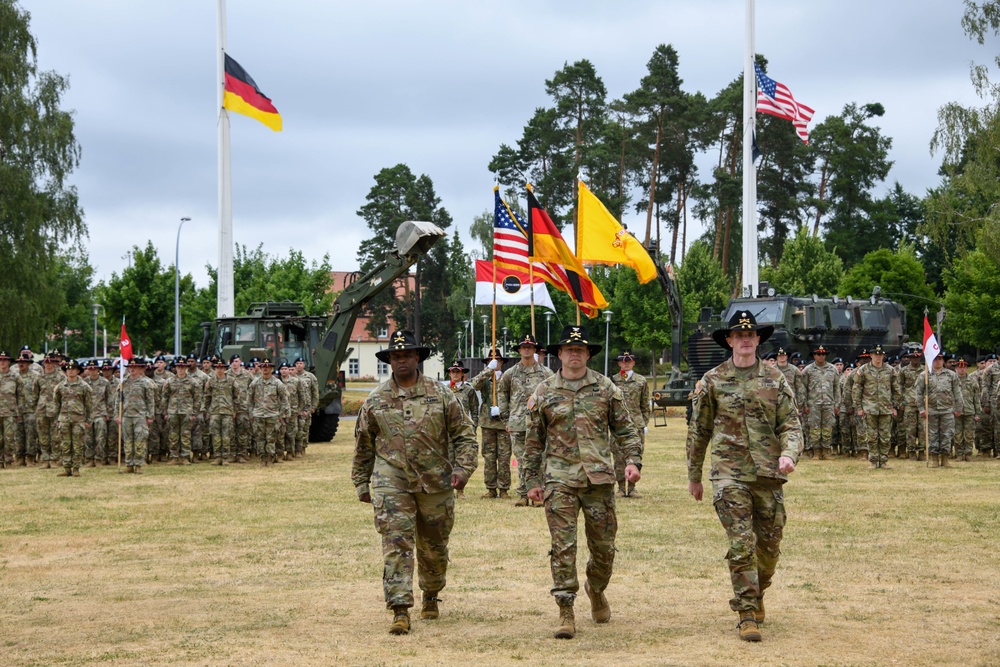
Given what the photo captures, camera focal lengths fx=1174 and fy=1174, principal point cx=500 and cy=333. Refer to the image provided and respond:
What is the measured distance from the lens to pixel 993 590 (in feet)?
31.2

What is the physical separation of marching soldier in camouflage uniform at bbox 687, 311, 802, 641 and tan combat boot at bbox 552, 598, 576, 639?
1.09 meters

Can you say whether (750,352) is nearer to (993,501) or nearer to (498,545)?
(498,545)

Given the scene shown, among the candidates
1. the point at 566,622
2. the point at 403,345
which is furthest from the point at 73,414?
the point at 566,622

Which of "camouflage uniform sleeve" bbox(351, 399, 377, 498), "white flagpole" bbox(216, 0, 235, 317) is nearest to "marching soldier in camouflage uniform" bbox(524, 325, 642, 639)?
"camouflage uniform sleeve" bbox(351, 399, 377, 498)

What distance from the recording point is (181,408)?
22.7 metres

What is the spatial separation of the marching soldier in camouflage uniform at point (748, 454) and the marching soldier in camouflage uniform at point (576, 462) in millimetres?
611

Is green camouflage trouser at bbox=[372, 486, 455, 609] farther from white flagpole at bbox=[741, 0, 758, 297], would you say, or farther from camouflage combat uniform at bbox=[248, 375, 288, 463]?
white flagpole at bbox=[741, 0, 758, 297]

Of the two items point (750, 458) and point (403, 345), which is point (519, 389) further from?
point (750, 458)

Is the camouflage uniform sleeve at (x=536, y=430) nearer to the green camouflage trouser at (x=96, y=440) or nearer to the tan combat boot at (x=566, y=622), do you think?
the tan combat boot at (x=566, y=622)

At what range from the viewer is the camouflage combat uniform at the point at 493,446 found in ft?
53.3

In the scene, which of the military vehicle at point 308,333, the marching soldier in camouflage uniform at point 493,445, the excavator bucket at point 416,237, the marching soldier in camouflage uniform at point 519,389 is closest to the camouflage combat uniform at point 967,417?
the marching soldier in camouflage uniform at point 493,445

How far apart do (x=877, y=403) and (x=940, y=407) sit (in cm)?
185

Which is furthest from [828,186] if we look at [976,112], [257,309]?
[257,309]

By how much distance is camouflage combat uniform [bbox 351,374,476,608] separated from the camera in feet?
27.4
